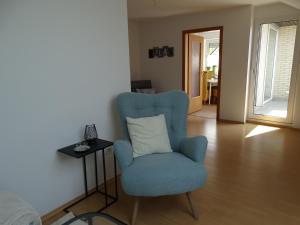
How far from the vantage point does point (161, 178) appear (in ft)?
5.62

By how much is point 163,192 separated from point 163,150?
0.47 metres

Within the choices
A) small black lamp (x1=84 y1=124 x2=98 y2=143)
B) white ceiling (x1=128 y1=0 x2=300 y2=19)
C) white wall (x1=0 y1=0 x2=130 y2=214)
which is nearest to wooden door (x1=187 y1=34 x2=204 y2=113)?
white ceiling (x1=128 y1=0 x2=300 y2=19)

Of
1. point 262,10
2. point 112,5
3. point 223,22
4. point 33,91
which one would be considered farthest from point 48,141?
point 262,10

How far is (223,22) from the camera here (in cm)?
452

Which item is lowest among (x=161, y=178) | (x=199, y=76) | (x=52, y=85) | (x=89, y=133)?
(x=161, y=178)

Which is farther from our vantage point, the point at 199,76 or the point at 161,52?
the point at 199,76

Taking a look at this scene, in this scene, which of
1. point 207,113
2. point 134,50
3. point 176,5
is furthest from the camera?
point 207,113

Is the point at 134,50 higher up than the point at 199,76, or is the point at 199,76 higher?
the point at 134,50

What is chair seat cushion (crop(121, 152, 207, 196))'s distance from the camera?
171cm

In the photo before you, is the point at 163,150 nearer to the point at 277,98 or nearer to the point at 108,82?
the point at 108,82

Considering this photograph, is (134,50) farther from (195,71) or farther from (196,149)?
(196,149)

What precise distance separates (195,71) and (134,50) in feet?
5.21

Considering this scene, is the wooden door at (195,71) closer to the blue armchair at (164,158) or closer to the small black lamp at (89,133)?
the blue armchair at (164,158)

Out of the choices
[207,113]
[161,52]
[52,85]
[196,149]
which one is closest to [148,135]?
[196,149]
